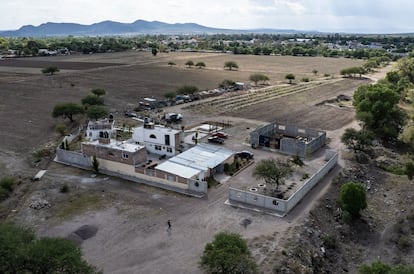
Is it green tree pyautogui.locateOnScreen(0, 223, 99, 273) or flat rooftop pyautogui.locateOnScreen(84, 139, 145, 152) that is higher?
green tree pyautogui.locateOnScreen(0, 223, 99, 273)

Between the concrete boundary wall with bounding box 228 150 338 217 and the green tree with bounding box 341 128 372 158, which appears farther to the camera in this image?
the green tree with bounding box 341 128 372 158

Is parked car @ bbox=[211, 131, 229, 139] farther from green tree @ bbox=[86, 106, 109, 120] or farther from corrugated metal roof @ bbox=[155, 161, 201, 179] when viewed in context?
green tree @ bbox=[86, 106, 109, 120]

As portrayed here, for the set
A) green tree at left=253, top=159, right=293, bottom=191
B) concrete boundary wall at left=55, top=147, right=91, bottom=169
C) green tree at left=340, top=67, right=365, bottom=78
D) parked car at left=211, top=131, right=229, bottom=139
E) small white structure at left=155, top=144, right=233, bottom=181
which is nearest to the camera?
green tree at left=253, top=159, right=293, bottom=191

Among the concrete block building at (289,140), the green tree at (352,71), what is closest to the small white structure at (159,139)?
the concrete block building at (289,140)

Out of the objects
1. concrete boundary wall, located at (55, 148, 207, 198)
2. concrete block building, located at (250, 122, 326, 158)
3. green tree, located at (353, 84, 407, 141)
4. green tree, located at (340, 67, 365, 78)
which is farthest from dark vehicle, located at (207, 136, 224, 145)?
green tree, located at (340, 67, 365, 78)

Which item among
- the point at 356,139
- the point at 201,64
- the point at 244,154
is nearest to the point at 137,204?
the point at 244,154

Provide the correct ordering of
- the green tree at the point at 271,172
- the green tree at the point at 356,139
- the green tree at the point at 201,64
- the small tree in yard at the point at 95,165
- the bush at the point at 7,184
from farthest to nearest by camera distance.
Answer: the green tree at the point at 201,64
the green tree at the point at 356,139
the small tree in yard at the point at 95,165
the bush at the point at 7,184
the green tree at the point at 271,172

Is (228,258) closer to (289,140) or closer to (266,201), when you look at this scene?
(266,201)

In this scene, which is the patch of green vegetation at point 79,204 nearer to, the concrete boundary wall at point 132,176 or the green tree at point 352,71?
the concrete boundary wall at point 132,176
